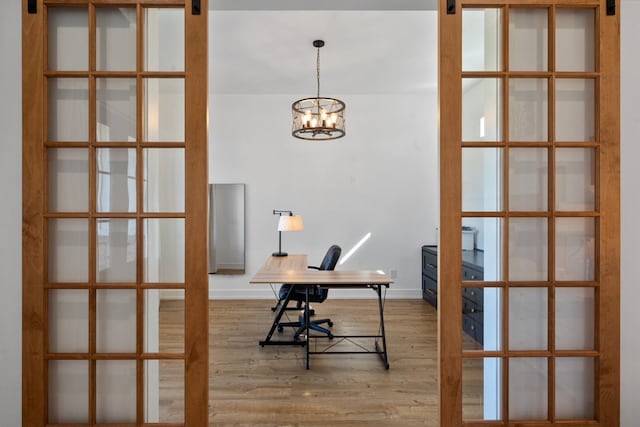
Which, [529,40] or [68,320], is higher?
[529,40]

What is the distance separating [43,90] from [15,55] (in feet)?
0.62

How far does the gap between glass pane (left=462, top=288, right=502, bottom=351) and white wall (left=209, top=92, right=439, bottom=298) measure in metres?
3.92

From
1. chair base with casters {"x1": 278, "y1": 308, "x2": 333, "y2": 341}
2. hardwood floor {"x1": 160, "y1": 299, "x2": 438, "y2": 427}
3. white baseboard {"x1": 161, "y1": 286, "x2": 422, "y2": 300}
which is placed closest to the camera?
hardwood floor {"x1": 160, "y1": 299, "x2": 438, "y2": 427}

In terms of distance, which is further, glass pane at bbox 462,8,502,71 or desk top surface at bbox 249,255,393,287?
desk top surface at bbox 249,255,393,287

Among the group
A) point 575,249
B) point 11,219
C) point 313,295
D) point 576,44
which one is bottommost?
point 313,295

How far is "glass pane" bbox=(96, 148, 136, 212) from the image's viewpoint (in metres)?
1.45

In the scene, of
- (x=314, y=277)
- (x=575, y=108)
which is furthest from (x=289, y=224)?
(x=575, y=108)

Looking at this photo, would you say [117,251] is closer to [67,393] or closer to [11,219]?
[11,219]

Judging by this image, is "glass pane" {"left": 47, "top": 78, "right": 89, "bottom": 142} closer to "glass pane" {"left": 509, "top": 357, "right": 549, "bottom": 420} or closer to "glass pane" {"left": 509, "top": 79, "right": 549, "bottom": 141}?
"glass pane" {"left": 509, "top": 79, "right": 549, "bottom": 141}

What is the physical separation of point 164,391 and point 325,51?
347 centimetres

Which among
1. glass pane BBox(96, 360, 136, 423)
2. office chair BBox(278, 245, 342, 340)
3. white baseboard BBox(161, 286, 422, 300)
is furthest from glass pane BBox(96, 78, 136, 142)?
white baseboard BBox(161, 286, 422, 300)

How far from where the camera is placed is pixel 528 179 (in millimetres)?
1467

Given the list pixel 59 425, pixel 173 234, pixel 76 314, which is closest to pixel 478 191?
pixel 173 234

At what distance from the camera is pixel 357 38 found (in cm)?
356
